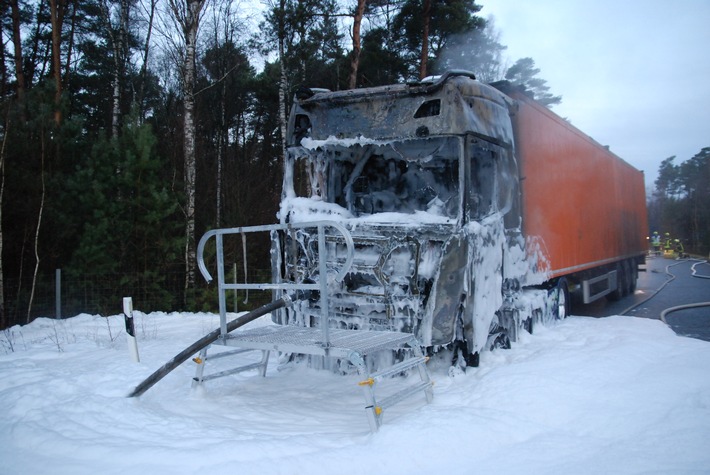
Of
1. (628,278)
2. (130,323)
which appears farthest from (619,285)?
(130,323)

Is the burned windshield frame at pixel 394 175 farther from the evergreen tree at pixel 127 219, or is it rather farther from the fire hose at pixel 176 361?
the evergreen tree at pixel 127 219

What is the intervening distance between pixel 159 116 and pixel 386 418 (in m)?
21.2

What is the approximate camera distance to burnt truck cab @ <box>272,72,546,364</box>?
17.8ft

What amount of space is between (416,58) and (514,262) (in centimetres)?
1529

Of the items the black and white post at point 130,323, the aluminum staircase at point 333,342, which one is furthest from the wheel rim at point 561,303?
the black and white post at point 130,323

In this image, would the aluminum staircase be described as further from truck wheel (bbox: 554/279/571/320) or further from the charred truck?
truck wheel (bbox: 554/279/571/320)

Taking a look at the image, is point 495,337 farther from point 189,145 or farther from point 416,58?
point 416,58

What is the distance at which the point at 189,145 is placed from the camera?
13125 mm

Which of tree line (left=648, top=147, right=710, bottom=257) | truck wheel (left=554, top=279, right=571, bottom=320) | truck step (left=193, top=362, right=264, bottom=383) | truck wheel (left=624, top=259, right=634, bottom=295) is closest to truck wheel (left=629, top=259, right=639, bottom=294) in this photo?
truck wheel (left=624, top=259, right=634, bottom=295)

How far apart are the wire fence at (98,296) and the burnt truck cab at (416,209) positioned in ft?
16.2

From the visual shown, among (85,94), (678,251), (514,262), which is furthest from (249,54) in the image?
(678,251)

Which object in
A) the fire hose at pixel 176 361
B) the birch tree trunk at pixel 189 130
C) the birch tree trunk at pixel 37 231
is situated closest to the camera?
the fire hose at pixel 176 361

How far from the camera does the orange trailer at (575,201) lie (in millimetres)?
7207

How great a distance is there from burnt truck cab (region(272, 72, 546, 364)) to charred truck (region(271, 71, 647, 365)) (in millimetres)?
13
